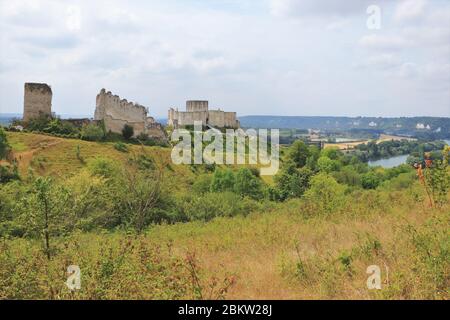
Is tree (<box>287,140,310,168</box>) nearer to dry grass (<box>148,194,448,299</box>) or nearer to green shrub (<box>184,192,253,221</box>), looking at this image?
green shrub (<box>184,192,253,221</box>)

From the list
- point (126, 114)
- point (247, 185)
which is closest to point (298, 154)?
point (247, 185)

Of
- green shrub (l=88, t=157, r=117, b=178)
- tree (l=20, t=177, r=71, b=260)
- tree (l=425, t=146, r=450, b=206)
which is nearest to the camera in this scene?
tree (l=20, t=177, r=71, b=260)

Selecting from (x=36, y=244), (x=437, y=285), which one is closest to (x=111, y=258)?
(x=36, y=244)

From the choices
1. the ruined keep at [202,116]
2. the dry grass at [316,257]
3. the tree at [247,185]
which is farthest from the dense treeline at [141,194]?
the ruined keep at [202,116]

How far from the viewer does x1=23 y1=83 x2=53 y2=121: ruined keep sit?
55250mm

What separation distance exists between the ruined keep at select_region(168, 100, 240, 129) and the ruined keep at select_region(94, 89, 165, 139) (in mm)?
14392

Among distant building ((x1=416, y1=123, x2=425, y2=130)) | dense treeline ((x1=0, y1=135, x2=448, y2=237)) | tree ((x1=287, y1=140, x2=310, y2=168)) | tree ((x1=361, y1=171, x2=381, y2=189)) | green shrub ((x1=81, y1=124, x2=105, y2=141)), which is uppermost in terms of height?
distant building ((x1=416, y1=123, x2=425, y2=130))

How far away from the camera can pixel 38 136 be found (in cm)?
4988

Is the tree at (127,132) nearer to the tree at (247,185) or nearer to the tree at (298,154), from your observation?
the tree at (247,185)

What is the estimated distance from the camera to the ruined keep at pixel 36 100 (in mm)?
55250

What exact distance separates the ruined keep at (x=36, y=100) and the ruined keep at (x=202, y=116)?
30.4 m

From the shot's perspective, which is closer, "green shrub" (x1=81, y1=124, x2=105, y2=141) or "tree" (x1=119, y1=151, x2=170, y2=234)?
"tree" (x1=119, y1=151, x2=170, y2=234)

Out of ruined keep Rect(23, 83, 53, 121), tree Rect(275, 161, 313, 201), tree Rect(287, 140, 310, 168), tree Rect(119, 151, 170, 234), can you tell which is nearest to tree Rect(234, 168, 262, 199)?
tree Rect(275, 161, 313, 201)
